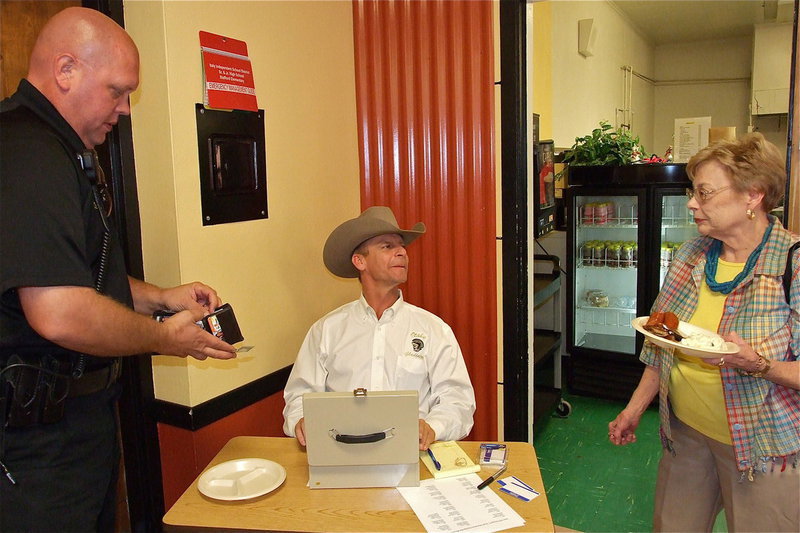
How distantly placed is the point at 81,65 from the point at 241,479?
1.14m

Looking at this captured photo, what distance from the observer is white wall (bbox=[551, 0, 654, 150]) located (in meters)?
5.14

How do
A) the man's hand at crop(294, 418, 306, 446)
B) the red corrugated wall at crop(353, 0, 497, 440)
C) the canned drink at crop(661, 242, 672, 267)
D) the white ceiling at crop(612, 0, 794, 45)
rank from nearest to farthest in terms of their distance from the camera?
the man's hand at crop(294, 418, 306, 446) → the red corrugated wall at crop(353, 0, 497, 440) → the canned drink at crop(661, 242, 672, 267) → the white ceiling at crop(612, 0, 794, 45)

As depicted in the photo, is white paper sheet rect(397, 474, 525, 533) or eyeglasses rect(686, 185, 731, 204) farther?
eyeglasses rect(686, 185, 731, 204)

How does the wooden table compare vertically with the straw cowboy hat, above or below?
below

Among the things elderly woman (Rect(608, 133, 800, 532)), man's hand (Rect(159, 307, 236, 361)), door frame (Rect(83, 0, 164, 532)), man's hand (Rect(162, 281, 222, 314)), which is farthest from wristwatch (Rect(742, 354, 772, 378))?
door frame (Rect(83, 0, 164, 532))

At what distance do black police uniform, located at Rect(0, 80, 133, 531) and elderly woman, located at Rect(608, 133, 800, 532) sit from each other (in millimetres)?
1661

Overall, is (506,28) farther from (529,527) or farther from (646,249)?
(646,249)

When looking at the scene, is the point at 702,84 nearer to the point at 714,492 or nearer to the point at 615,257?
the point at 615,257

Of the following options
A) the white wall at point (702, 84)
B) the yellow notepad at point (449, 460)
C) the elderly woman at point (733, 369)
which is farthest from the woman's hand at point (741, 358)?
the white wall at point (702, 84)

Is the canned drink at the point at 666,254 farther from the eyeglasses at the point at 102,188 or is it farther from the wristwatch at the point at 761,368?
the eyeglasses at the point at 102,188

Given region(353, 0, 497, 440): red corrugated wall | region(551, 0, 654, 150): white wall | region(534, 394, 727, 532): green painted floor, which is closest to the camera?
region(353, 0, 497, 440): red corrugated wall

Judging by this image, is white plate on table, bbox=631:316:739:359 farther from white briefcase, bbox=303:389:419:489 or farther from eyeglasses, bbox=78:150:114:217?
eyeglasses, bbox=78:150:114:217

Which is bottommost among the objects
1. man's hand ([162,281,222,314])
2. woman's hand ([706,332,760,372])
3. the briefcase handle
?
the briefcase handle

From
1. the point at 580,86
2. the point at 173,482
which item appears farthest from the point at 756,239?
the point at 580,86
